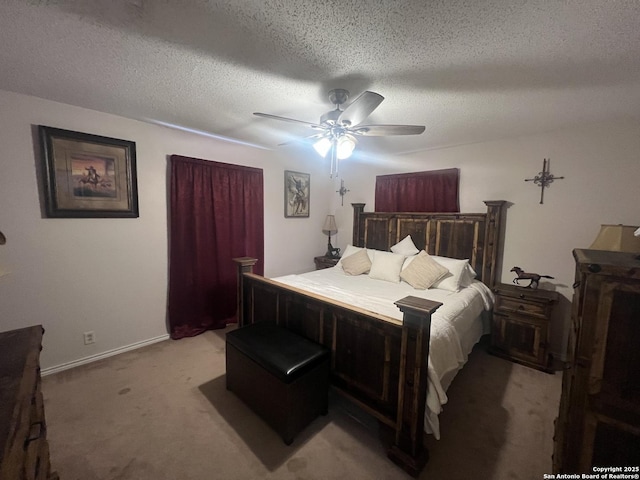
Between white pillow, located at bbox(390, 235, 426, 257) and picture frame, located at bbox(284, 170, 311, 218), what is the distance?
61.1 inches

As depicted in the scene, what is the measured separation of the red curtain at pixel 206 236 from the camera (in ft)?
9.67

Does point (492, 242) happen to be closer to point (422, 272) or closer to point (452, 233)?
point (452, 233)

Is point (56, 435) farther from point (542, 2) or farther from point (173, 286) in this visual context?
point (542, 2)

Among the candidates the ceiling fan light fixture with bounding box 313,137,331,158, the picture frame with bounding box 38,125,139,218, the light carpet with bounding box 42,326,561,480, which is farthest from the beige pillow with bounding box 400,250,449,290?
the picture frame with bounding box 38,125,139,218

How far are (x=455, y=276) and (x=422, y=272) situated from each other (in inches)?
13.0

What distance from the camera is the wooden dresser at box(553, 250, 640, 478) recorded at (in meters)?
0.96

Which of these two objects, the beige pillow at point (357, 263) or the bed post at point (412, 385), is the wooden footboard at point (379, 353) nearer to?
the bed post at point (412, 385)

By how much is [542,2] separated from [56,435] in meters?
3.58

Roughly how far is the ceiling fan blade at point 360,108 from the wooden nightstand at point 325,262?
2.51 metres

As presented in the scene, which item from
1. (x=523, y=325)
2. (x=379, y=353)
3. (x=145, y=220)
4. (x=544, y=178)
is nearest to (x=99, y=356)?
(x=145, y=220)

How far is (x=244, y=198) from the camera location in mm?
3451

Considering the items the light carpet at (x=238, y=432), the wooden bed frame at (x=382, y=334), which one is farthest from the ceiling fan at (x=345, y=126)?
the light carpet at (x=238, y=432)

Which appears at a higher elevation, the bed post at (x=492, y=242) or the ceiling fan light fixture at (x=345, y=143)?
the ceiling fan light fixture at (x=345, y=143)

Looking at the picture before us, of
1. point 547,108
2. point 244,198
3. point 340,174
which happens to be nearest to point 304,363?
point 244,198
